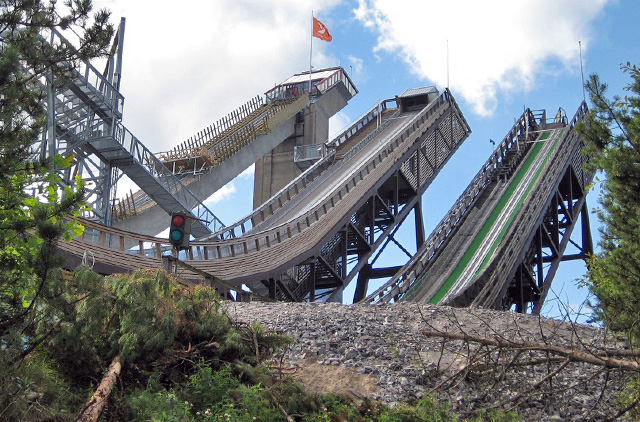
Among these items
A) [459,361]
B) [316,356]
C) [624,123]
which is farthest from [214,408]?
[624,123]

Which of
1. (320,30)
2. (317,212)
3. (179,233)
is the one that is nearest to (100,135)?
(317,212)

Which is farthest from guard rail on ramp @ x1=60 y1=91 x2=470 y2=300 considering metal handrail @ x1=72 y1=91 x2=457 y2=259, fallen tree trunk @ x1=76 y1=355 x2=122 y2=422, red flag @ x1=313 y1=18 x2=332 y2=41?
red flag @ x1=313 y1=18 x2=332 y2=41

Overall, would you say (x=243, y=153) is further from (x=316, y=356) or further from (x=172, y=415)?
(x=172, y=415)

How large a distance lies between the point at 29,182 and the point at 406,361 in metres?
5.68

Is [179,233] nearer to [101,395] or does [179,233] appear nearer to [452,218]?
[101,395]

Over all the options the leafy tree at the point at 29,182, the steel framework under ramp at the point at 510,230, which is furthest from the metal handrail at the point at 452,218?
the leafy tree at the point at 29,182

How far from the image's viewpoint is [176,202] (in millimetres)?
31391

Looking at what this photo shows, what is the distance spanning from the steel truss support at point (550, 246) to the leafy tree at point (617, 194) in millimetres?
17582

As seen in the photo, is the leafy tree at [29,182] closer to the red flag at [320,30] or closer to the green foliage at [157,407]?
the green foliage at [157,407]

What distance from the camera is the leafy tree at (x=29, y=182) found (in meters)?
8.95

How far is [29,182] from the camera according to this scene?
10383mm

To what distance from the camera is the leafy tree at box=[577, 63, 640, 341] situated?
12.1 meters

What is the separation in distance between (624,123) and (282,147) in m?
36.5

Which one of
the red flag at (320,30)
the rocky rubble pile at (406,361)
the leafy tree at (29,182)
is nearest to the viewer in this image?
Answer: the leafy tree at (29,182)
